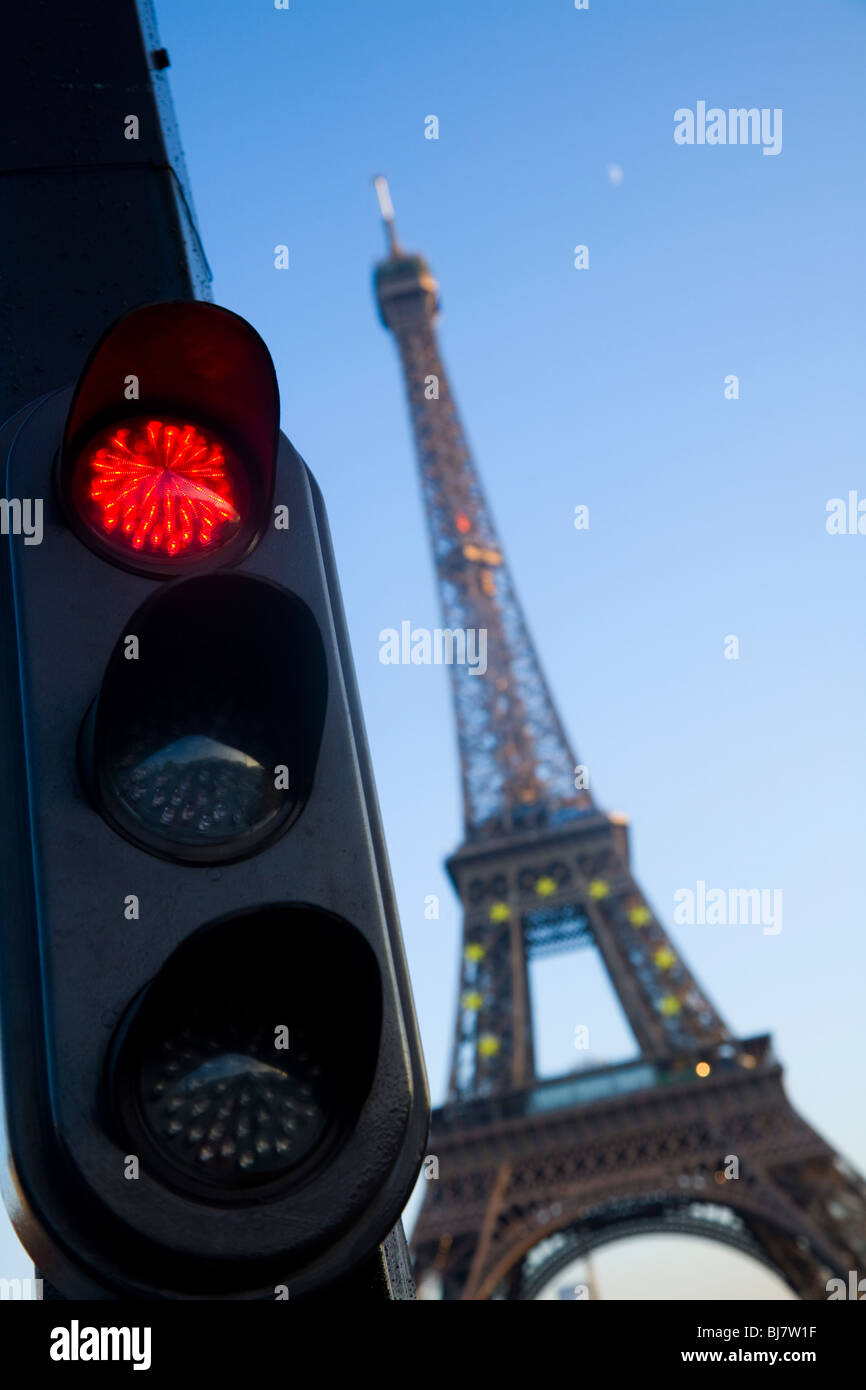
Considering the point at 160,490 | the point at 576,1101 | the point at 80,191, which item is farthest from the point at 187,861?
the point at 576,1101

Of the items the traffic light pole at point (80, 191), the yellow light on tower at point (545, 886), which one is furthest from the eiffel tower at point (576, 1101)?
the traffic light pole at point (80, 191)

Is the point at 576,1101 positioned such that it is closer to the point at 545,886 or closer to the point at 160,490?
the point at 545,886

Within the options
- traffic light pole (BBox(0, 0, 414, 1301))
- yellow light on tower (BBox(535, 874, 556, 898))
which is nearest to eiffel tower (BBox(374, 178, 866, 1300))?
yellow light on tower (BBox(535, 874, 556, 898))

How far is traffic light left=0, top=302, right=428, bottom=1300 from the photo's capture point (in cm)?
107

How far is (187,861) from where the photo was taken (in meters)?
1.22

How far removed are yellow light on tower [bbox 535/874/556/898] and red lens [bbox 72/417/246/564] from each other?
34.1m

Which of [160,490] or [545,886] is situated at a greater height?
[545,886]

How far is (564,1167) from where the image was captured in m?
28.5

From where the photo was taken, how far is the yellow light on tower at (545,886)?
3503 centimetres

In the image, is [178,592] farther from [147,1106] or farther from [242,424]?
[147,1106]

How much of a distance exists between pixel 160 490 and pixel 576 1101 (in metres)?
30.2

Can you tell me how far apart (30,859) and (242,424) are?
0.57 meters

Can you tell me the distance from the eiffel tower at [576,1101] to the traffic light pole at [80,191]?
24.1 m

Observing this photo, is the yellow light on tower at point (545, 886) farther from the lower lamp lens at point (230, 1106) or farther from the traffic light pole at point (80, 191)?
the lower lamp lens at point (230, 1106)
